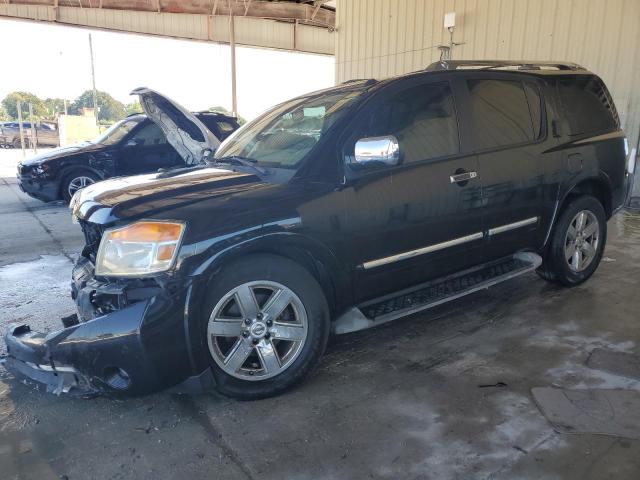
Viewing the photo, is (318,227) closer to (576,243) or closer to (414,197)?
(414,197)

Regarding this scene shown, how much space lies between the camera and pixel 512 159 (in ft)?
13.0

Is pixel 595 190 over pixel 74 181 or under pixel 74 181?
over

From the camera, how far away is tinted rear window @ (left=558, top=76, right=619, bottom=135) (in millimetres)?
4492

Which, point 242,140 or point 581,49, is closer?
point 242,140

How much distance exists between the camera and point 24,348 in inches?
110

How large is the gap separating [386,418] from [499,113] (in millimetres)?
2531

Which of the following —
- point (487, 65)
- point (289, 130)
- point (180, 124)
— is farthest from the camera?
point (180, 124)

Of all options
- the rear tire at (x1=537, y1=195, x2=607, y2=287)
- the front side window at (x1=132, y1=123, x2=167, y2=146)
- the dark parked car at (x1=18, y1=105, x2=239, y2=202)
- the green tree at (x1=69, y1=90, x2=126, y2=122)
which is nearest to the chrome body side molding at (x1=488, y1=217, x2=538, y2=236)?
the rear tire at (x1=537, y1=195, x2=607, y2=287)

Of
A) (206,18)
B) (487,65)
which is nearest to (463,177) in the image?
(487,65)

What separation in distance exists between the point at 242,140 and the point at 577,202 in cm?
296

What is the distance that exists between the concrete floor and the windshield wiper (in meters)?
1.35

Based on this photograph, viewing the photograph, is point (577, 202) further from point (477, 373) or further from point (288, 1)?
point (288, 1)

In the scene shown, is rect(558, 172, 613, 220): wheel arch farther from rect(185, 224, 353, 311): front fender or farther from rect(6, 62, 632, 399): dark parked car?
rect(185, 224, 353, 311): front fender

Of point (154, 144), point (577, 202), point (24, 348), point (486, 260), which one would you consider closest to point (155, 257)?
point (24, 348)
